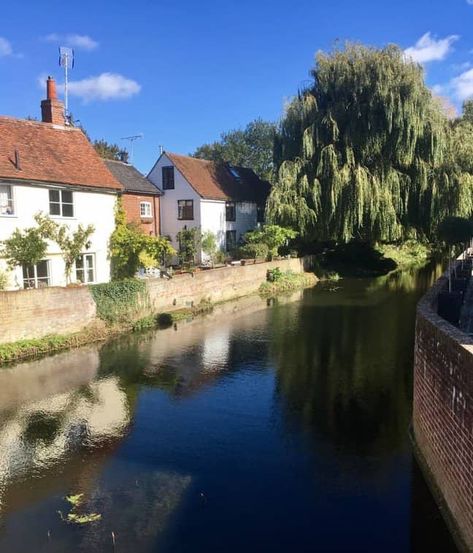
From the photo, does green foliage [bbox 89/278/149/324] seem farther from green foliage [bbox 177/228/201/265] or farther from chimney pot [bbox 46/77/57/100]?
green foliage [bbox 177/228/201/265]

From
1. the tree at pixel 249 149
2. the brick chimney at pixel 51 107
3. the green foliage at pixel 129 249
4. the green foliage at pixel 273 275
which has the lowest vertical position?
the green foliage at pixel 273 275

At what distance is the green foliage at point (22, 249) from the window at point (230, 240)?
22.3 m

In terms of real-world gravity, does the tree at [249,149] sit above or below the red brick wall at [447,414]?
above

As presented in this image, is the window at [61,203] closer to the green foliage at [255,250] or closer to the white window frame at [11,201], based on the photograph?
the white window frame at [11,201]

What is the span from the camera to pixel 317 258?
140 feet

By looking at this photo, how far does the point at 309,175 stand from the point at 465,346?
3073 centimetres

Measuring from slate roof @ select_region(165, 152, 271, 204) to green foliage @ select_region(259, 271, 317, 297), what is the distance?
30.4 feet

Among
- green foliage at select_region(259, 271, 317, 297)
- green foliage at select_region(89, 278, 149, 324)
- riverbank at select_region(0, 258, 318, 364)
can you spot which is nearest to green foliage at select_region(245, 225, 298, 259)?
green foliage at select_region(259, 271, 317, 297)

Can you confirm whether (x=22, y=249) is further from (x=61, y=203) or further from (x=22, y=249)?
(x=61, y=203)

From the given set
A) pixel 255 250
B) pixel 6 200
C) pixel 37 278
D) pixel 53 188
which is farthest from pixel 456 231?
pixel 255 250

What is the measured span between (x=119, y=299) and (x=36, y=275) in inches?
154

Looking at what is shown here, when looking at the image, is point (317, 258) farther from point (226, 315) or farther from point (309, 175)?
point (226, 315)

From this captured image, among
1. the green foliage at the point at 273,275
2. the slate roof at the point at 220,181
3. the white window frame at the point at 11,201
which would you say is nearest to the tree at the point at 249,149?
the slate roof at the point at 220,181

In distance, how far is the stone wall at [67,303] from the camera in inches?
762
